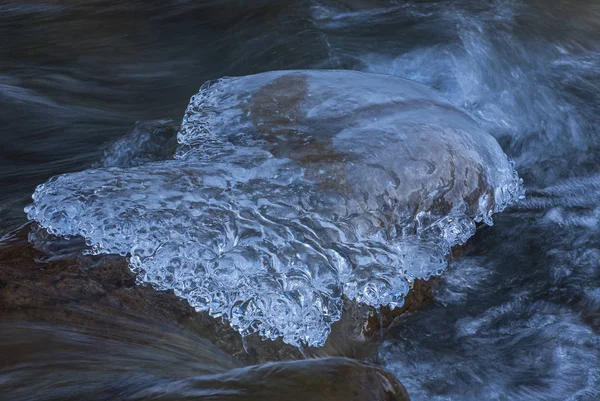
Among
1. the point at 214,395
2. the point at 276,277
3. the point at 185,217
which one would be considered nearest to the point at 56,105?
the point at 185,217

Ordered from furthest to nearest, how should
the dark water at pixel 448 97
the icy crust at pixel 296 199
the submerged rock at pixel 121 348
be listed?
the dark water at pixel 448 97
the icy crust at pixel 296 199
the submerged rock at pixel 121 348

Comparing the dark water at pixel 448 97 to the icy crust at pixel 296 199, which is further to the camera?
the dark water at pixel 448 97

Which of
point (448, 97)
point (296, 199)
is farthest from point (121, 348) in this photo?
point (448, 97)

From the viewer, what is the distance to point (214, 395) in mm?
1520

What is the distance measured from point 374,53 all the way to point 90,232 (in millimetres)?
3045

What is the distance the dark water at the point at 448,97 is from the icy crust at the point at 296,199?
270 millimetres

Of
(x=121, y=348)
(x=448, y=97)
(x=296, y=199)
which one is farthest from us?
(x=448, y=97)

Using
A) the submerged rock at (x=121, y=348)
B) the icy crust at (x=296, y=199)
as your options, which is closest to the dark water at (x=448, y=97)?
the submerged rock at (x=121, y=348)

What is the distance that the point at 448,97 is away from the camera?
4.14 metres

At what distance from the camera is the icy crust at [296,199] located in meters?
2.18

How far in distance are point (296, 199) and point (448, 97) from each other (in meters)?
2.03

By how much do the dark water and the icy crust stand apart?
0.27 m

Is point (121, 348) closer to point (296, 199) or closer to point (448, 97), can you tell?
point (296, 199)

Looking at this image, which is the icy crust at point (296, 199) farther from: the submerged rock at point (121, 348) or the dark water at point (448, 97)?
the dark water at point (448, 97)
